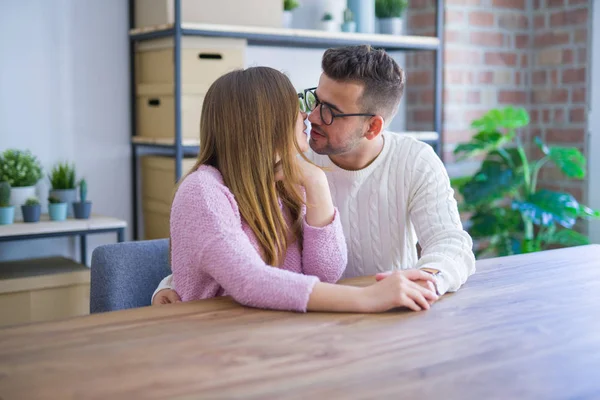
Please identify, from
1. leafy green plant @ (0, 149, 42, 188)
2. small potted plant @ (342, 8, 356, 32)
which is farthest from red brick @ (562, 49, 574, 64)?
leafy green plant @ (0, 149, 42, 188)

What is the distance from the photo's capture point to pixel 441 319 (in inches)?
52.6

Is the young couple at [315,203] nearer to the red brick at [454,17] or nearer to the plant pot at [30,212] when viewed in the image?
the plant pot at [30,212]

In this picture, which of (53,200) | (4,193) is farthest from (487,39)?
(4,193)

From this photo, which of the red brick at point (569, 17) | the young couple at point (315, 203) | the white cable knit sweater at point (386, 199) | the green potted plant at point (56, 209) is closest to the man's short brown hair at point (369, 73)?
the young couple at point (315, 203)

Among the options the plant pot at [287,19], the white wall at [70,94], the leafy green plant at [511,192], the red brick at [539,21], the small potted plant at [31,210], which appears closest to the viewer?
the small potted plant at [31,210]

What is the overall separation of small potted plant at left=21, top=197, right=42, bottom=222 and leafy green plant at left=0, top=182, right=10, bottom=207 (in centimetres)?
6

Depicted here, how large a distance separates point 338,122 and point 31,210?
134cm

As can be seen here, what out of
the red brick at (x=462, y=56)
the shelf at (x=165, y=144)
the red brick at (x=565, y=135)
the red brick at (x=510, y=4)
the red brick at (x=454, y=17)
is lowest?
the shelf at (x=165, y=144)

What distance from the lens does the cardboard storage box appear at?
2979 millimetres

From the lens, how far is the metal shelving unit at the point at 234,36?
9.33ft

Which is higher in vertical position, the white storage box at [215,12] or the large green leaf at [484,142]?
the white storage box at [215,12]

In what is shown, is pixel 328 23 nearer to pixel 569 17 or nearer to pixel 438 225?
pixel 569 17

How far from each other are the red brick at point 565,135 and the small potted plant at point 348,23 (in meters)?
1.28

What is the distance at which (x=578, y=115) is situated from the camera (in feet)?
12.5
